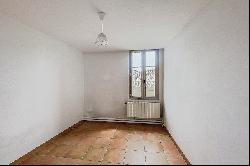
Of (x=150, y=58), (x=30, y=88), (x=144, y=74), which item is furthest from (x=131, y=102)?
(x=30, y=88)

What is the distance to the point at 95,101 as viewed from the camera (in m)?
5.61

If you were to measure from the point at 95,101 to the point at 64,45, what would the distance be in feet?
6.81

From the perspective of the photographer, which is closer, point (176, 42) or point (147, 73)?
point (176, 42)

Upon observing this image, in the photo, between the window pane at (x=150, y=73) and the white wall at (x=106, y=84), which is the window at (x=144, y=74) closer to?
the window pane at (x=150, y=73)

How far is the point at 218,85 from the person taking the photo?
5.65 ft

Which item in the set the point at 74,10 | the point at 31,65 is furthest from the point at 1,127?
the point at 74,10

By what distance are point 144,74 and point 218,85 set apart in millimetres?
3608

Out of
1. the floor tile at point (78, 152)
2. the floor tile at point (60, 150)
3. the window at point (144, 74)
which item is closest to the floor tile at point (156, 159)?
the floor tile at point (78, 152)

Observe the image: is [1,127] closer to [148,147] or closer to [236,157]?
[148,147]

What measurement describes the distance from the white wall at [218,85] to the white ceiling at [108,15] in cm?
34

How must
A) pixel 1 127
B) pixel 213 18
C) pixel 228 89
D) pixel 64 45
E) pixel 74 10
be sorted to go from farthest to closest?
pixel 64 45 → pixel 1 127 → pixel 74 10 → pixel 213 18 → pixel 228 89

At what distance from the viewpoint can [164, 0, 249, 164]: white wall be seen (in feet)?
4.45

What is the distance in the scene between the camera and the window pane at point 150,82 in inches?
206

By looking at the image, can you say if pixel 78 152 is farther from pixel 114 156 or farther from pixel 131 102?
pixel 131 102
